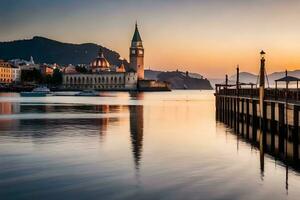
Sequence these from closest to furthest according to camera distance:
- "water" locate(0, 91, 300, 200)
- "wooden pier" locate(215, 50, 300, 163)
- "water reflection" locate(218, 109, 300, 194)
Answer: "water" locate(0, 91, 300, 200) < "water reflection" locate(218, 109, 300, 194) < "wooden pier" locate(215, 50, 300, 163)

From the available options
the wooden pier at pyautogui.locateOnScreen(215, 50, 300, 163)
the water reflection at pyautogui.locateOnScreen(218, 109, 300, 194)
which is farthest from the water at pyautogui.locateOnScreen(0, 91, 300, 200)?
the wooden pier at pyautogui.locateOnScreen(215, 50, 300, 163)

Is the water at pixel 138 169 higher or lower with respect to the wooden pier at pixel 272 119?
lower

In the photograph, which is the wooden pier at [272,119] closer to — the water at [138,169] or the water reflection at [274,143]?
the water reflection at [274,143]

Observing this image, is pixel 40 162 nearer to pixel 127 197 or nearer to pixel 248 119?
pixel 127 197

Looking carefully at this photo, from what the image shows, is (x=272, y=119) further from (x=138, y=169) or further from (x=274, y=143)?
(x=138, y=169)

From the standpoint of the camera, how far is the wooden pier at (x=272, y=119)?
101 feet

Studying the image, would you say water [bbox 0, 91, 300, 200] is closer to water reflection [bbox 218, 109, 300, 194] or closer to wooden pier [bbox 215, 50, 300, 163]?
water reflection [bbox 218, 109, 300, 194]

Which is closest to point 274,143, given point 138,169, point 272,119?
point 272,119

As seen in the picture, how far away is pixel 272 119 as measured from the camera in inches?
1512

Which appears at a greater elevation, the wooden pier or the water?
the wooden pier

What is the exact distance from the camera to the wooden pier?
3086 cm

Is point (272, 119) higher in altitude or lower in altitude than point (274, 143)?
higher

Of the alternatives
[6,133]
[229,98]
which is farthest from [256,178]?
[229,98]

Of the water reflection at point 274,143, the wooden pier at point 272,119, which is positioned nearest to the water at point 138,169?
the water reflection at point 274,143
